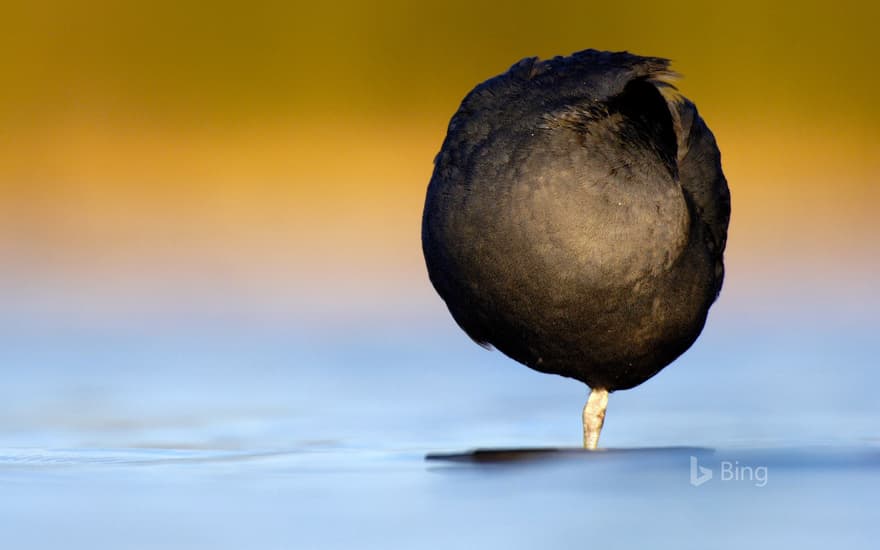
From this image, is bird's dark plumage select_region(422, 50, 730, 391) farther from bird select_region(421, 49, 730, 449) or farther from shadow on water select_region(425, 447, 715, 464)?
shadow on water select_region(425, 447, 715, 464)

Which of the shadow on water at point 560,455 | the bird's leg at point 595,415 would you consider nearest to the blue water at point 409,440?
the shadow on water at point 560,455

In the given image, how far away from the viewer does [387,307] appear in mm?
9453

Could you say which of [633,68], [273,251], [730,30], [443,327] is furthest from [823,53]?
[633,68]

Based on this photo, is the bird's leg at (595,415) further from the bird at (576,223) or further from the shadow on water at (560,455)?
the shadow on water at (560,455)

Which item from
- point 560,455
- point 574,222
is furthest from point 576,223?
point 560,455

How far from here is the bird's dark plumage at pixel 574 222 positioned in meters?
5.21

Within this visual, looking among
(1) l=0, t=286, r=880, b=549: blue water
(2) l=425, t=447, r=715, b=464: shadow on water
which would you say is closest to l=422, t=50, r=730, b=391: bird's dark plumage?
(1) l=0, t=286, r=880, b=549: blue water

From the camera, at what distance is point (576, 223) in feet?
17.0

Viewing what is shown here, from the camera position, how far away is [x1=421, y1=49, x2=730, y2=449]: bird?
521 centimetres

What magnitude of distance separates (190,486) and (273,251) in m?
6.60

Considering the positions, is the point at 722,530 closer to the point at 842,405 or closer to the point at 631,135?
the point at 631,135

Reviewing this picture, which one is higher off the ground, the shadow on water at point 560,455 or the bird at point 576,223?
the bird at point 576,223

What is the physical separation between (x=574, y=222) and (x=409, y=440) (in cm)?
117

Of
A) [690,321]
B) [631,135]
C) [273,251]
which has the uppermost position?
[273,251]
